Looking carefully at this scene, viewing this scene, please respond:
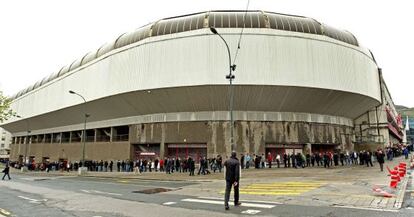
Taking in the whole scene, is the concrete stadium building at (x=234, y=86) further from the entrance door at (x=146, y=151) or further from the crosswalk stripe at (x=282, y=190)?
the crosswalk stripe at (x=282, y=190)

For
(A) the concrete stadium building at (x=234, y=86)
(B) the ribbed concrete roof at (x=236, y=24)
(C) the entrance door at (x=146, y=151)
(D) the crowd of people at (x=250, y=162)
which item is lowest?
(D) the crowd of people at (x=250, y=162)

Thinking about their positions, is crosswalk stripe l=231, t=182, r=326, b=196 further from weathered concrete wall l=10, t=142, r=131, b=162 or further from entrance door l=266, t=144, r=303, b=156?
weathered concrete wall l=10, t=142, r=131, b=162

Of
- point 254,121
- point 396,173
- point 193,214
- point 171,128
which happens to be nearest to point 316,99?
point 254,121

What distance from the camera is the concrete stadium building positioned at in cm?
3384

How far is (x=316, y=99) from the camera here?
118 feet

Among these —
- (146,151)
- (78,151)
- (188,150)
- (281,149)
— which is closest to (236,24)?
(281,149)

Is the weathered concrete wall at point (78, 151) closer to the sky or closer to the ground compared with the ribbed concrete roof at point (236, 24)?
closer to the ground

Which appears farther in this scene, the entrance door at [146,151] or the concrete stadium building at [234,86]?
the entrance door at [146,151]

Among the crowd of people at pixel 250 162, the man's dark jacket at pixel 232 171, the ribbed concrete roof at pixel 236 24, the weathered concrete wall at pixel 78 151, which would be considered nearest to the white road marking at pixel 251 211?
the man's dark jacket at pixel 232 171

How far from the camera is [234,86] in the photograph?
33.1 m

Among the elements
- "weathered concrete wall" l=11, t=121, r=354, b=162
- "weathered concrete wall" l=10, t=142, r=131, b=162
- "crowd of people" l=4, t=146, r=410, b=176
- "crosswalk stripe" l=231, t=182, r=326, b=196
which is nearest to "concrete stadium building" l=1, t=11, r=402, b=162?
"weathered concrete wall" l=11, t=121, r=354, b=162

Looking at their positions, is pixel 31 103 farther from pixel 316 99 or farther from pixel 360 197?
pixel 360 197

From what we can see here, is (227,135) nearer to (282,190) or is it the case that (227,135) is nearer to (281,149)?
(281,149)

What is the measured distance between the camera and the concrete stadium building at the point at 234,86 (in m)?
33.8
